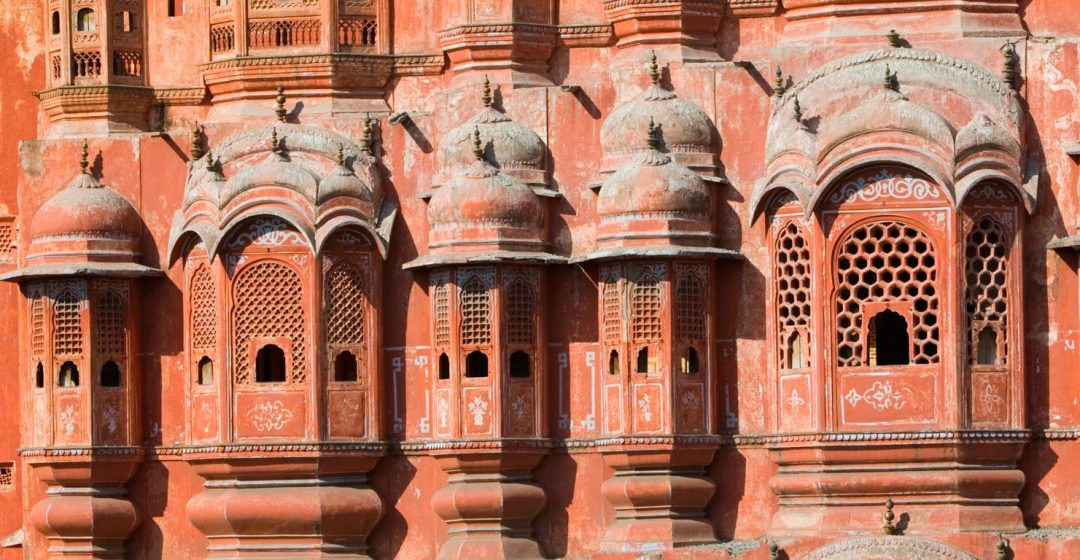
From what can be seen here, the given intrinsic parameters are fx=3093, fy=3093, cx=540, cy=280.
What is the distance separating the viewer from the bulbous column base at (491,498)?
2855 centimetres

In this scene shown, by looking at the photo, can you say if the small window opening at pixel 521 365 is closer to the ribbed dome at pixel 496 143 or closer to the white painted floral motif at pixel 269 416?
the ribbed dome at pixel 496 143

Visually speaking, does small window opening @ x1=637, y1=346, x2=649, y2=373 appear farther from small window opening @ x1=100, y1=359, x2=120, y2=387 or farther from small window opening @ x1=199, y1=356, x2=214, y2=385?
small window opening @ x1=100, y1=359, x2=120, y2=387

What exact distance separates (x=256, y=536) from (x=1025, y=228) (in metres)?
7.73

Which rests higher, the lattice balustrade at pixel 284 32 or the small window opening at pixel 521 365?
the lattice balustrade at pixel 284 32

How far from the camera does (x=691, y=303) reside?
2823 cm

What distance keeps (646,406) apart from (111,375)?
5.38m

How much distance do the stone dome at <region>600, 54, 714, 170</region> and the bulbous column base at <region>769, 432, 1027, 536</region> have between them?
118 inches

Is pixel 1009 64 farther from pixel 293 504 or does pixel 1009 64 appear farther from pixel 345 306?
pixel 293 504

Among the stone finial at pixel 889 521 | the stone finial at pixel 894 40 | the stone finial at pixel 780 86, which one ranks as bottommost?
the stone finial at pixel 889 521

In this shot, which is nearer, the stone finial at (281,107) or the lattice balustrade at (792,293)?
the lattice balustrade at (792,293)

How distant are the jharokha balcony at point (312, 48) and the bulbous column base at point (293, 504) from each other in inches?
143

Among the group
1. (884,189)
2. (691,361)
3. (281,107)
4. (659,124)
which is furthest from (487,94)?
(884,189)

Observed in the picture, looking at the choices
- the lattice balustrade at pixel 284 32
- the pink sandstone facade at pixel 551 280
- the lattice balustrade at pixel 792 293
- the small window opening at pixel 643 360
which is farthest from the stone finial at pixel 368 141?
the lattice balustrade at pixel 792 293

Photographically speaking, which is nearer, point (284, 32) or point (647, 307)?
point (647, 307)
